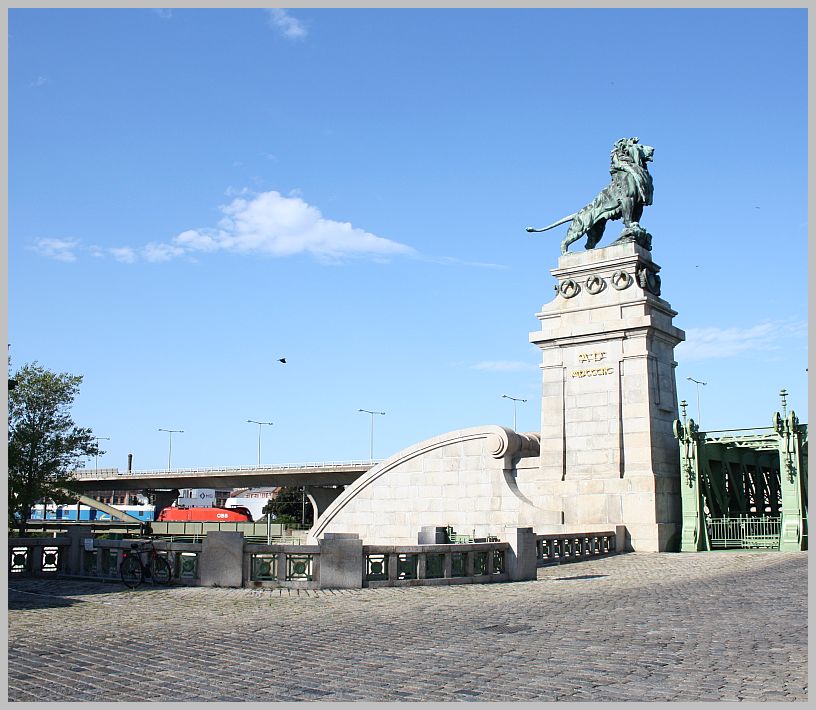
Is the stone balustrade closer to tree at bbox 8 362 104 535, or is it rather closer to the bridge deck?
tree at bbox 8 362 104 535

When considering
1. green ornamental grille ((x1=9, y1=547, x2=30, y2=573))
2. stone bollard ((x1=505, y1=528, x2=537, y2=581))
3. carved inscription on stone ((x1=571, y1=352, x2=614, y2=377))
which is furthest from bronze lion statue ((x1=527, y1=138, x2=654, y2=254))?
green ornamental grille ((x1=9, y1=547, x2=30, y2=573))

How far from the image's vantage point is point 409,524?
36.8 m

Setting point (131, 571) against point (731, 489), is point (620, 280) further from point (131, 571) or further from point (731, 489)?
point (131, 571)

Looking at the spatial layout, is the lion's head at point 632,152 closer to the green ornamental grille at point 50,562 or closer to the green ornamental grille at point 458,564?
the green ornamental grille at point 458,564

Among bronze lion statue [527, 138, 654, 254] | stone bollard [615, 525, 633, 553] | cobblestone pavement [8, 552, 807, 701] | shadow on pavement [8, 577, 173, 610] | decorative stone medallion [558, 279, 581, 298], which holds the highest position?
bronze lion statue [527, 138, 654, 254]

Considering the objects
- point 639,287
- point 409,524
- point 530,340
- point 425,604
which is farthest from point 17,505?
point 425,604

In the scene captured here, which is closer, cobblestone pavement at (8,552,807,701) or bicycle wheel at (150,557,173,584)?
cobblestone pavement at (8,552,807,701)

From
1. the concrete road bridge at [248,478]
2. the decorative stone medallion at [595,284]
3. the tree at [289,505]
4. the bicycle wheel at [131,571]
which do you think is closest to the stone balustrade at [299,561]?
the bicycle wheel at [131,571]

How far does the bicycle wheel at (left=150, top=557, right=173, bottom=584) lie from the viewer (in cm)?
1928

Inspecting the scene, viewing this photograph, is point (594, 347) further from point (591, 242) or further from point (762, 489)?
point (762, 489)

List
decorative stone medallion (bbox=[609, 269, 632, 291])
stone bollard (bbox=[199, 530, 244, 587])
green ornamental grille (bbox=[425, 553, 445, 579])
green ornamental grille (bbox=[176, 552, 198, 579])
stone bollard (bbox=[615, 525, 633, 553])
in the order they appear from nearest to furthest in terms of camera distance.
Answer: stone bollard (bbox=[199, 530, 244, 587]) → green ornamental grille (bbox=[176, 552, 198, 579]) → green ornamental grille (bbox=[425, 553, 445, 579]) → stone bollard (bbox=[615, 525, 633, 553]) → decorative stone medallion (bbox=[609, 269, 632, 291])

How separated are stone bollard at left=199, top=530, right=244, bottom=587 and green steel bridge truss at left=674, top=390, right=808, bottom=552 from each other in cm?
1820

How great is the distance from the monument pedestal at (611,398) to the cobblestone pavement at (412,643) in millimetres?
12173

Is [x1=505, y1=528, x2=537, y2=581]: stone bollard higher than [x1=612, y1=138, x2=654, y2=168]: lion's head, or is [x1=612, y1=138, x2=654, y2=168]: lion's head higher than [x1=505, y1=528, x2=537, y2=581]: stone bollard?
[x1=612, y1=138, x2=654, y2=168]: lion's head
